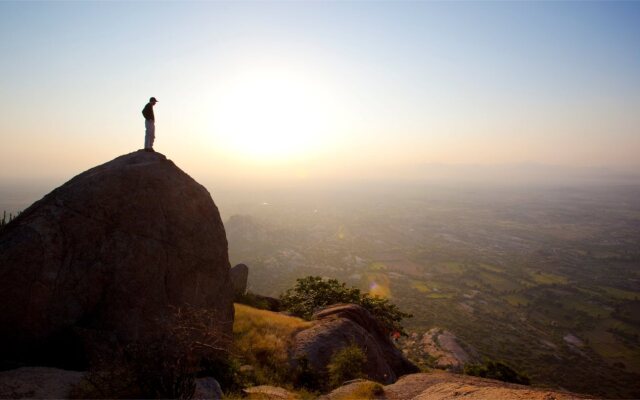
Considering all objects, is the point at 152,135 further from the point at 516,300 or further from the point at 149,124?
the point at 516,300

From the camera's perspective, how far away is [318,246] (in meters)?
180

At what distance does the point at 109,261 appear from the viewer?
12281mm

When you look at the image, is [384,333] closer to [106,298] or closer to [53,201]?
[106,298]

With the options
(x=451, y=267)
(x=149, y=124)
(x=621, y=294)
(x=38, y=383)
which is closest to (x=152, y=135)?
(x=149, y=124)

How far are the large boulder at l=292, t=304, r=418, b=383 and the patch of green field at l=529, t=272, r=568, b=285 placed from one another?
458 ft

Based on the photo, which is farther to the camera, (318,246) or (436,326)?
(318,246)

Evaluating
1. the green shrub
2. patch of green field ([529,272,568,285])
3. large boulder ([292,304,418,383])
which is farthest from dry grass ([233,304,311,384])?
patch of green field ([529,272,568,285])

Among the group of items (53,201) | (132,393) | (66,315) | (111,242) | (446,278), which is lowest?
(446,278)

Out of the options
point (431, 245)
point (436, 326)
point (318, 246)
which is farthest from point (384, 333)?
point (431, 245)

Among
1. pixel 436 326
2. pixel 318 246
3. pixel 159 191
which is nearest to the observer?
pixel 159 191

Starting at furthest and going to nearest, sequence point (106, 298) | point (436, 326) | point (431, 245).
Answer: point (431, 245)
point (436, 326)
point (106, 298)

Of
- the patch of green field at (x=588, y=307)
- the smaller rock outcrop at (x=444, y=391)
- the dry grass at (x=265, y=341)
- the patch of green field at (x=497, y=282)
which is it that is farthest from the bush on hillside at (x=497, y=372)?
the patch of green field at (x=497, y=282)

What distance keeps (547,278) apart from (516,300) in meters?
37.2

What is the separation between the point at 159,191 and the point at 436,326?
89507 millimetres
